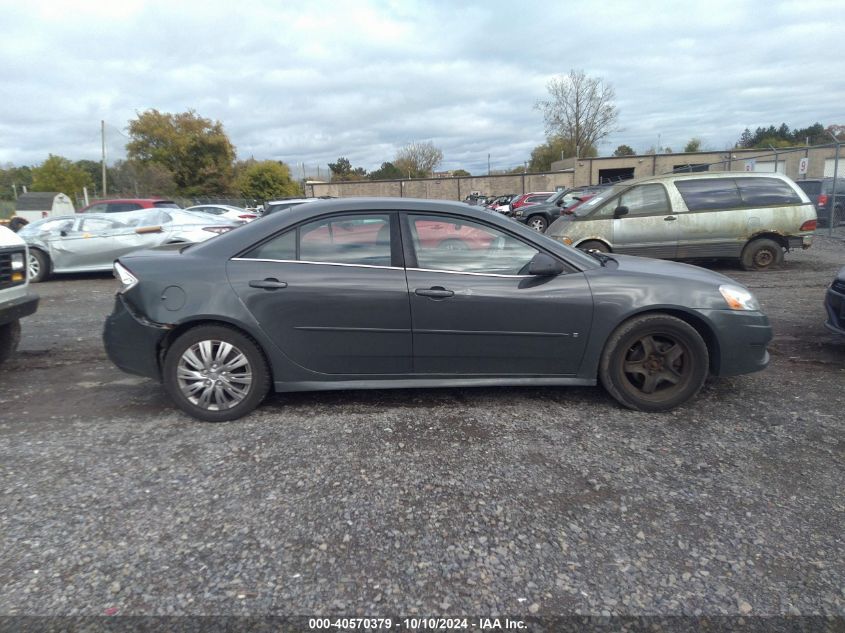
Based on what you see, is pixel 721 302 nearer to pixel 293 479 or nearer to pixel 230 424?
pixel 293 479

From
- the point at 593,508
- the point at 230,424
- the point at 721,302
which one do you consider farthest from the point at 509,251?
the point at 230,424

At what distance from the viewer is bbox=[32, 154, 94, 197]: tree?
47.2 meters

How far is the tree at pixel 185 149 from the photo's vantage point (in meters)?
49.3

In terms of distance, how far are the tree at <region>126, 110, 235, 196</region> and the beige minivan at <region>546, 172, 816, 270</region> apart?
47608mm

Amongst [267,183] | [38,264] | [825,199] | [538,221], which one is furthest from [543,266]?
[267,183]

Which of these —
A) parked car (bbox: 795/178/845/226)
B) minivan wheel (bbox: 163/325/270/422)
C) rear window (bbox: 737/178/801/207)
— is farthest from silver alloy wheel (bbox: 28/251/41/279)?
parked car (bbox: 795/178/845/226)

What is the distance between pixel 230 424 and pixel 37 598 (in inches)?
63.8

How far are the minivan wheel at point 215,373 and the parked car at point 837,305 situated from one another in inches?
190

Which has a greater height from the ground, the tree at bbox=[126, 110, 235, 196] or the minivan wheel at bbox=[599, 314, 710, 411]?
the tree at bbox=[126, 110, 235, 196]

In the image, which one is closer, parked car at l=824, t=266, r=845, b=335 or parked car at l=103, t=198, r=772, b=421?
parked car at l=103, t=198, r=772, b=421

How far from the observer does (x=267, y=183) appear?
1832 inches

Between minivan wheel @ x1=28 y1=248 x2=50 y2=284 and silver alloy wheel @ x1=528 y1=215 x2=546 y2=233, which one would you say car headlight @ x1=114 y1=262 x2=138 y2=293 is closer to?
minivan wheel @ x1=28 y1=248 x2=50 y2=284

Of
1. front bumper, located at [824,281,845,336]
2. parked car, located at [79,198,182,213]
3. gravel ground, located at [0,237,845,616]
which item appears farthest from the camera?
parked car, located at [79,198,182,213]

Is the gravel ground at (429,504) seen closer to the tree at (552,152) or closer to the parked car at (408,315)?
the parked car at (408,315)
